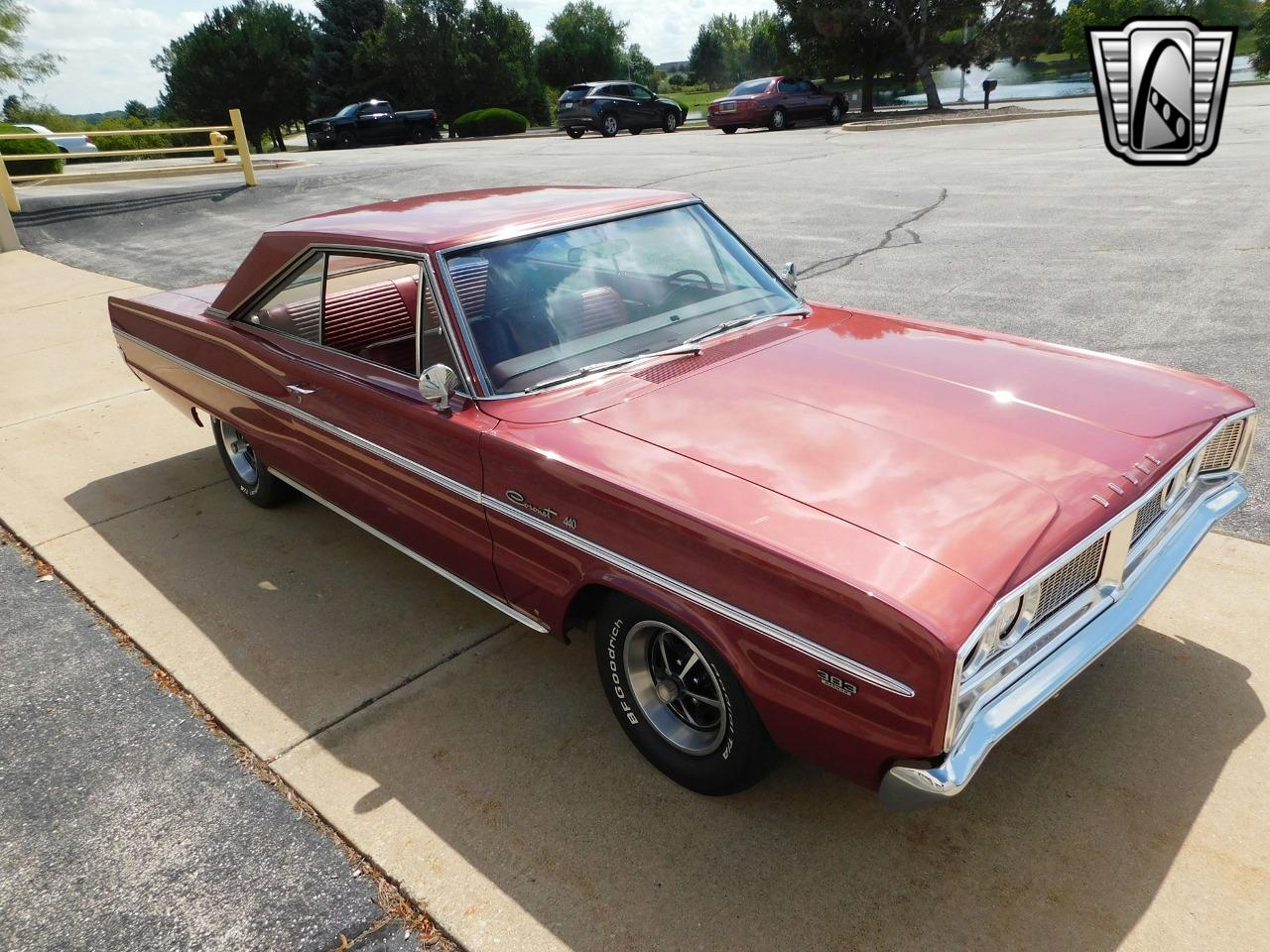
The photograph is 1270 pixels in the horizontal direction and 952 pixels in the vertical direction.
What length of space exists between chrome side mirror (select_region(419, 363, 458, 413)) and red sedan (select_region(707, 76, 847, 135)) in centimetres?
2387

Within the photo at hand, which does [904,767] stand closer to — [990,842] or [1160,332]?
[990,842]

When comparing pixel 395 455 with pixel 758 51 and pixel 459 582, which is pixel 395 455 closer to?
pixel 459 582

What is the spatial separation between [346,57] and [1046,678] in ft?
169

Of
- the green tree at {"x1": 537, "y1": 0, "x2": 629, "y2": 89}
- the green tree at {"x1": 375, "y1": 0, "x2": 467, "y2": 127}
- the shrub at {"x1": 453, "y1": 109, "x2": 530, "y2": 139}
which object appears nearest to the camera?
the shrub at {"x1": 453, "y1": 109, "x2": 530, "y2": 139}

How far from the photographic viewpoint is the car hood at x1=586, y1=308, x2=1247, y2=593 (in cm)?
228

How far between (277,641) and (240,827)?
1031 mm

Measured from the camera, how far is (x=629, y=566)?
8.37 ft

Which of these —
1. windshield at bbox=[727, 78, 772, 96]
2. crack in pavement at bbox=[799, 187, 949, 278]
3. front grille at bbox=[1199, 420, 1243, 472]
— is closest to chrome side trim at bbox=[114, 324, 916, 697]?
front grille at bbox=[1199, 420, 1243, 472]

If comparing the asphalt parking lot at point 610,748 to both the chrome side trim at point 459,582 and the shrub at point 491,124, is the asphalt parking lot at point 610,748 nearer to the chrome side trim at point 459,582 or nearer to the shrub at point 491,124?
the chrome side trim at point 459,582

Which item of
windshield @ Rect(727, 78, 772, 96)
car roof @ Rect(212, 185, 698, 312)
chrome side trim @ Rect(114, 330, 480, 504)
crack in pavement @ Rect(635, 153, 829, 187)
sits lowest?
chrome side trim @ Rect(114, 330, 480, 504)

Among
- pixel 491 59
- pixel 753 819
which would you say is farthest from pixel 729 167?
pixel 491 59

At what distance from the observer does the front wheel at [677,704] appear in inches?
100

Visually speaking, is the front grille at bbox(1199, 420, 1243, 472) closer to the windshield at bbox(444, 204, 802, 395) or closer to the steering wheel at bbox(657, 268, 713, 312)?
the windshield at bbox(444, 204, 802, 395)

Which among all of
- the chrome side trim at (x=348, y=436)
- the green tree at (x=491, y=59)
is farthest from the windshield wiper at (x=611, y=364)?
the green tree at (x=491, y=59)
